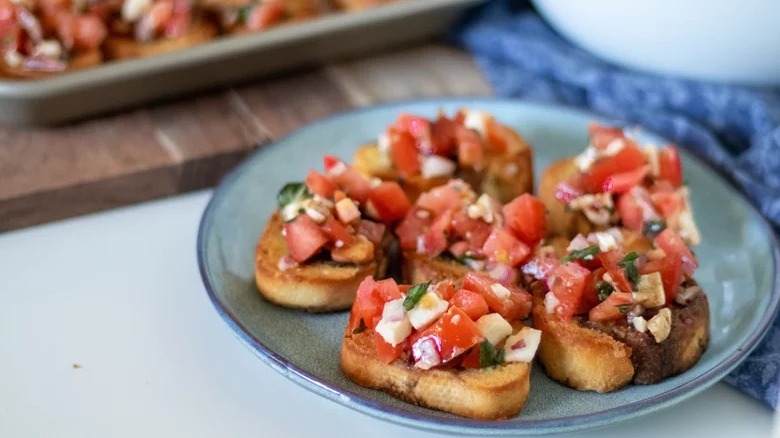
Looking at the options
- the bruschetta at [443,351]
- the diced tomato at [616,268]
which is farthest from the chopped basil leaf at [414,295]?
the diced tomato at [616,268]

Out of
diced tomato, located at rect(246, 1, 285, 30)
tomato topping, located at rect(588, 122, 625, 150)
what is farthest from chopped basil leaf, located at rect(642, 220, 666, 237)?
diced tomato, located at rect(246, 1, 285, 30)

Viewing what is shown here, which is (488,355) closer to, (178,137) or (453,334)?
(453,334)

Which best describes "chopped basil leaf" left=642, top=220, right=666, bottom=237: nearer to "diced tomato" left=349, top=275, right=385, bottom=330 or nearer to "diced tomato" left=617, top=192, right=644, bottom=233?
"diced tomato" left=617, top=192, right=644, bottom=233

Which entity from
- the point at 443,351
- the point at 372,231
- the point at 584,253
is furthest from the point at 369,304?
the point at 584,253

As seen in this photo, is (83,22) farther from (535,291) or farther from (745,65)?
(745,65)

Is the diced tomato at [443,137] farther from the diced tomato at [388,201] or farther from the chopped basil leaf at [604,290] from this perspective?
the chopped basil leaf at [604,290]

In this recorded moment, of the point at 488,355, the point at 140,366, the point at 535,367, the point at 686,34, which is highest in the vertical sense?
the point at 686,34
